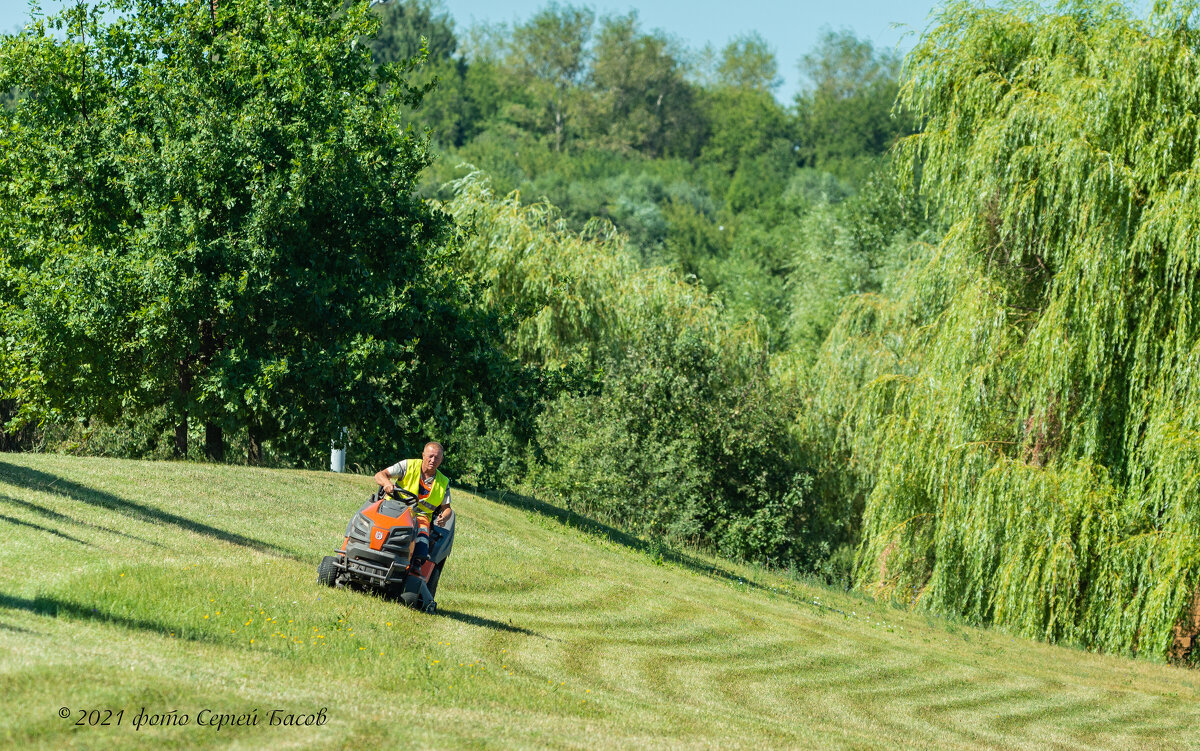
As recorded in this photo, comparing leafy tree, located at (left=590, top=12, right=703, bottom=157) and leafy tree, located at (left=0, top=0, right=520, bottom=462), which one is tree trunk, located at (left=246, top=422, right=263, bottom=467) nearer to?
leafy tree, located at (left=0, top=0, right=520, bottom=462)

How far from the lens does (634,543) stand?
24.2 metres

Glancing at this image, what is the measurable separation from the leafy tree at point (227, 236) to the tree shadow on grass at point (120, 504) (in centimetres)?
510

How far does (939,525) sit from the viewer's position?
2189 cm

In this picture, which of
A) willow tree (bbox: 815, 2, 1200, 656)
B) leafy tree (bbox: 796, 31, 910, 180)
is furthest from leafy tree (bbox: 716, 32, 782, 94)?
willow tree (bbox: 815, 2, 1200, 656)

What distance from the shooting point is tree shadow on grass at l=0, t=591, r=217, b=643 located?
883cm

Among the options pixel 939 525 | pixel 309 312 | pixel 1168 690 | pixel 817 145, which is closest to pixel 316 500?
pixel 309 312

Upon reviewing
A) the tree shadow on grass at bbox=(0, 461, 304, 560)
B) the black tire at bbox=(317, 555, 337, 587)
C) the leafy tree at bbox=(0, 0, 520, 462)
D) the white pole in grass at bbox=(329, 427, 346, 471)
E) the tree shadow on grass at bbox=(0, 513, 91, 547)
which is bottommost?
the tree shadow on grass at bbox=(0, 513, 91, 547)

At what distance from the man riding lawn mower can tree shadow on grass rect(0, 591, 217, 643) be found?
2398 millimetres

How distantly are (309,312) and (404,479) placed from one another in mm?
11087

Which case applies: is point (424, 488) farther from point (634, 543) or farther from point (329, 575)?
point (634, 543)

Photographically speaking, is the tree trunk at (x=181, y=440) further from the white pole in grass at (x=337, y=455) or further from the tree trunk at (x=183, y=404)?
the white pole in grass at (x=337, y=455)

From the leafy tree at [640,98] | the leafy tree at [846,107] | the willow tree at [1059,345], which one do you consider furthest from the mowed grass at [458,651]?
the leafy tree at [640,98]

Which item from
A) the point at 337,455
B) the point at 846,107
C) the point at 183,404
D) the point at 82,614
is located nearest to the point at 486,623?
the point at 82,614

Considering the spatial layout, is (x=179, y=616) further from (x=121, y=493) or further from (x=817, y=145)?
(x=817, y=145)
